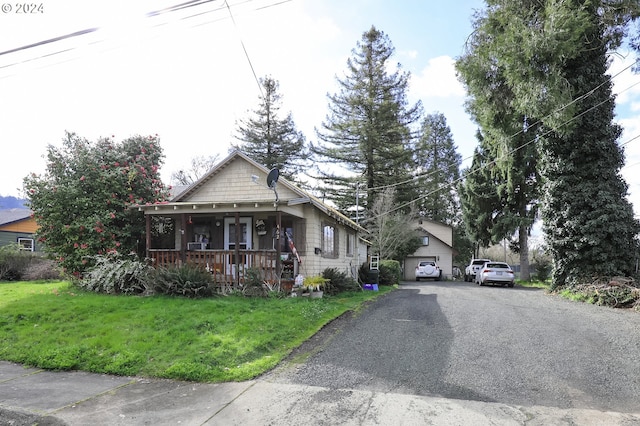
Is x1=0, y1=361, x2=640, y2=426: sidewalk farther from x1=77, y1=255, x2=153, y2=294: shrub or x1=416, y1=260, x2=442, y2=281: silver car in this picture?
x1=416, y1=260, x2=442, y2=281: silver car

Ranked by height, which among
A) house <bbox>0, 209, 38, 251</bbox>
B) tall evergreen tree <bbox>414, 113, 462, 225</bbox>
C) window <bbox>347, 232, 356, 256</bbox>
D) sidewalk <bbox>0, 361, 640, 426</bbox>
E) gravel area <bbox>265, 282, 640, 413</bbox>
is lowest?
sidewalk <bbox>0, 361, 640, 426</bbox>

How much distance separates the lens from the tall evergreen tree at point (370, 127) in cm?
3531

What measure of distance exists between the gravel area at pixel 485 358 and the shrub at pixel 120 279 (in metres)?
5.77

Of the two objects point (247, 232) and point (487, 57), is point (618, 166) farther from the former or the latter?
point (247, 232)

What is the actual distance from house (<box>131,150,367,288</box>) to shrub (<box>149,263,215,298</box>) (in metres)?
1.34

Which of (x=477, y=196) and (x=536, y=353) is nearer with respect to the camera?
(x=536, y=353)

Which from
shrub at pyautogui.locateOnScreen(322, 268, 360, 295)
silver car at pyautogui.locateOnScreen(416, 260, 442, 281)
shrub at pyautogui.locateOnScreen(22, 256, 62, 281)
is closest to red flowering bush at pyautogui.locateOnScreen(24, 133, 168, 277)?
shrub at pyautogui.locateOnScreen(22, 256, 62, 281)

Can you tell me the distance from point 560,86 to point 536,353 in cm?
1097

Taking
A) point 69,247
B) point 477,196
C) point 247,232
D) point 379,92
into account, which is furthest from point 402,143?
point 69,247

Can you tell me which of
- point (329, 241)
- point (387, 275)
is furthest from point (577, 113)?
point (387, 275)

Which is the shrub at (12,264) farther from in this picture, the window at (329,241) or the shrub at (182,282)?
the window at (329,241)

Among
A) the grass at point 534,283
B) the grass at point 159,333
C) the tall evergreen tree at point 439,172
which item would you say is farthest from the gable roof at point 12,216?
the tall evergreen tree at point 439,172

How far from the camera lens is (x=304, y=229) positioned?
13.4m

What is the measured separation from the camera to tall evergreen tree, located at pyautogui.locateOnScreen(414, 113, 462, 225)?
39.5 metres
